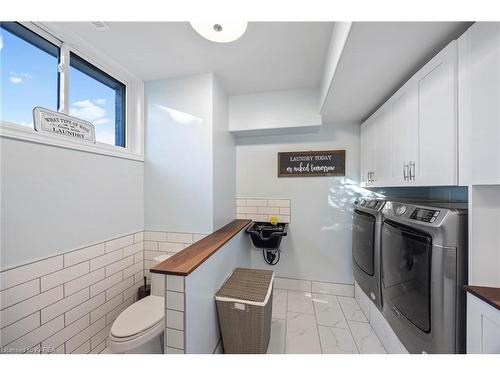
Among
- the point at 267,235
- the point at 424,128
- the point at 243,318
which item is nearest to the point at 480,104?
the point at 424,128

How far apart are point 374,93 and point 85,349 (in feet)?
9.55

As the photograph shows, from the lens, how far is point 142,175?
1.81 meters

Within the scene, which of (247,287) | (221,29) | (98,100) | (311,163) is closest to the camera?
(221,29)

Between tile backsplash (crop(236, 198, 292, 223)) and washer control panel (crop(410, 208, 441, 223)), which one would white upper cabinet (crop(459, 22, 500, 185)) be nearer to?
washer control panel (crop(410, 208, 441, 223))

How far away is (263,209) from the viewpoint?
92.9 inches

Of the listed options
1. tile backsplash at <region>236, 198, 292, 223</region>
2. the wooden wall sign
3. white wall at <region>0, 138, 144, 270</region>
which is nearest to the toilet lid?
white wall at <region>0, 138, 144, 270</region>

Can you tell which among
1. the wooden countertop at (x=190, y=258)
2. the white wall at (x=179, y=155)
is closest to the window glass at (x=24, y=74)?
the white wall at (x=179, y=155)

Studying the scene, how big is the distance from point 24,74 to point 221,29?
1.24 metres

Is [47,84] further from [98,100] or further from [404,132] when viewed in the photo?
[404,132]

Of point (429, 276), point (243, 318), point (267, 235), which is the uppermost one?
point (429, 276)

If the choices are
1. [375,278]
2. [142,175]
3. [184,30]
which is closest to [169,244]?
[142,175]

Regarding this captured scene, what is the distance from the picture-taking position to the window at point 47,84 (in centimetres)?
106

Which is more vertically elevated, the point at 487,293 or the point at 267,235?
the point at 487,293

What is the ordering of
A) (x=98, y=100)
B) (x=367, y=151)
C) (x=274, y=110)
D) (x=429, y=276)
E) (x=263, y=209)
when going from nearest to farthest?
1. (x=429, y=276)
2. (x=98, y=100)
3. (x=367, y=151)
4. (x=274, y=110)
5. (x=263, y=209)
